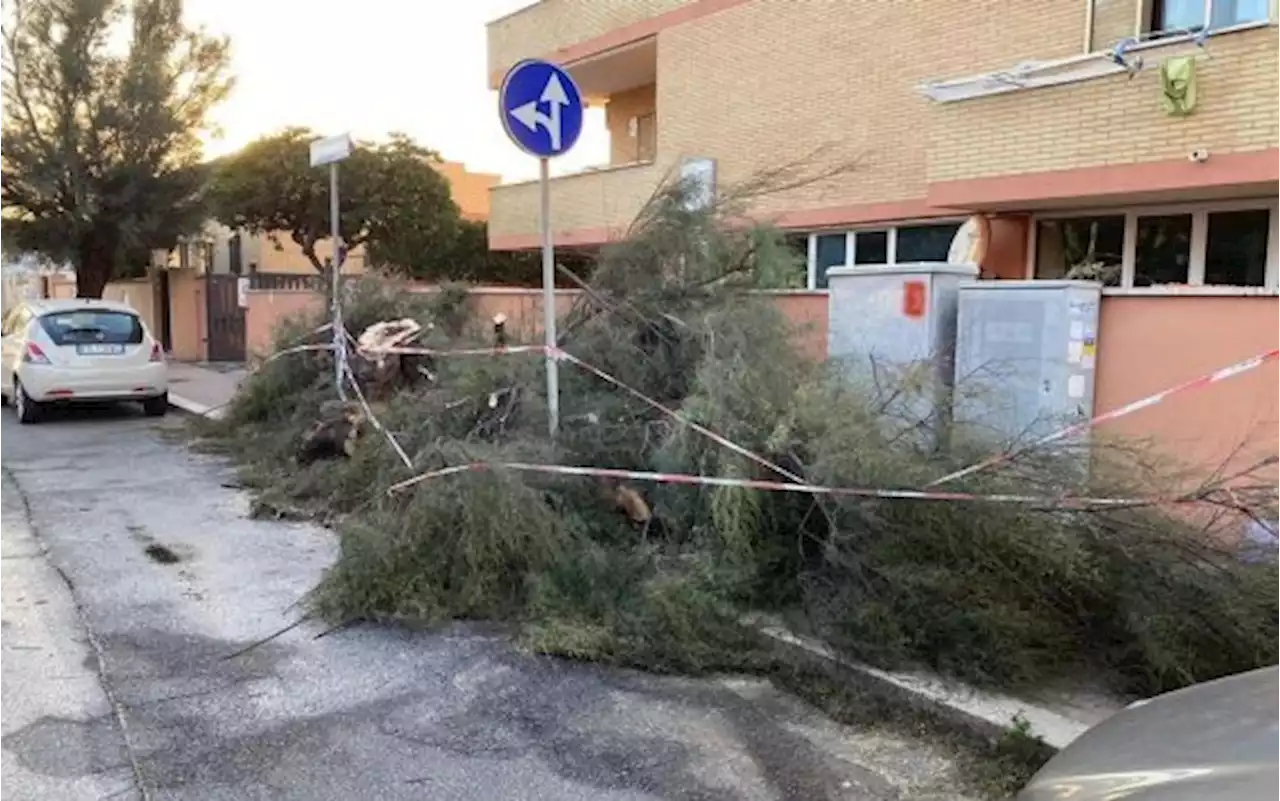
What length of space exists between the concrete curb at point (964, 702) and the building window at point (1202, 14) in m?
7.36

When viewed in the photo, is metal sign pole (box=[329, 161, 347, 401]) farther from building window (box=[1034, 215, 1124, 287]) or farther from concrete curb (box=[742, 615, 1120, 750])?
building window (box=[1034, 215, 1124, 287])

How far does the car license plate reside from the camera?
1401cm

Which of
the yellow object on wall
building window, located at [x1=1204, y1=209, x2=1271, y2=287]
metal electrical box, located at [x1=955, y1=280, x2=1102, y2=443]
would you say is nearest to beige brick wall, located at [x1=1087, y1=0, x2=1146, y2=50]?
the yellow object on wall

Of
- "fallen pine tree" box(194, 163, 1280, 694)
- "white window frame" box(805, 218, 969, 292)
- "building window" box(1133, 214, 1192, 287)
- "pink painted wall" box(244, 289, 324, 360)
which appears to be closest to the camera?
"fallen pine tree" box(194, 163, 1280, 694)

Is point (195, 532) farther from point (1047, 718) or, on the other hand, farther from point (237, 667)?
point (1047, 718)

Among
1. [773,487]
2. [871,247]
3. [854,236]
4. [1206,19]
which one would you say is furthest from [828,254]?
[773,487]

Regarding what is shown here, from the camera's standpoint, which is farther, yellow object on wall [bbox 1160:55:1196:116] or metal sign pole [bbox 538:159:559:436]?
yellow object on wall [bbox 1160:55:1196:116]

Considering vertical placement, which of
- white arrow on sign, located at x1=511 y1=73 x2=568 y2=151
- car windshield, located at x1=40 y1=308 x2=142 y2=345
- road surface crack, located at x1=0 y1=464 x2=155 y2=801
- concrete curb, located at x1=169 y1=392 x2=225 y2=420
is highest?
white arrow on sign, located at x1=511 y1=73 x2=568 y2=151

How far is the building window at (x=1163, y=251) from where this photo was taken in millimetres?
11047

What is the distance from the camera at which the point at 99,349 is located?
46.3 feet

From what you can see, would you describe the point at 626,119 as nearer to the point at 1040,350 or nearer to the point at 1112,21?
the point at 1112,21

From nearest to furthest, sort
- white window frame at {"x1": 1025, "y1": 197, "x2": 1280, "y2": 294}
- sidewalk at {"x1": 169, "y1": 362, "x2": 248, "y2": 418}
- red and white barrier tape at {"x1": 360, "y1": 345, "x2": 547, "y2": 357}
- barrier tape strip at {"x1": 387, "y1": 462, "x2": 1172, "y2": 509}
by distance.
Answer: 1. barrier tape strip at {"x1": 387, "y1": 462, "x2": 1172, "y2": 509}
2. red and white barrier tape at {"x1": 360, "y1": 345, "x2": 547, "y2": 357}
3. white window frame at {"x1": 1025, "y1": 197, "x2": 1280, "y2": 294}
4. sidewalk at {"x1": 169, "y1": 362, "x2": 248, "y2": 418}

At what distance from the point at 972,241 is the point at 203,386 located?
42.1ft

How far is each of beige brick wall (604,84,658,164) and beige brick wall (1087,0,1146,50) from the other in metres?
11.3
